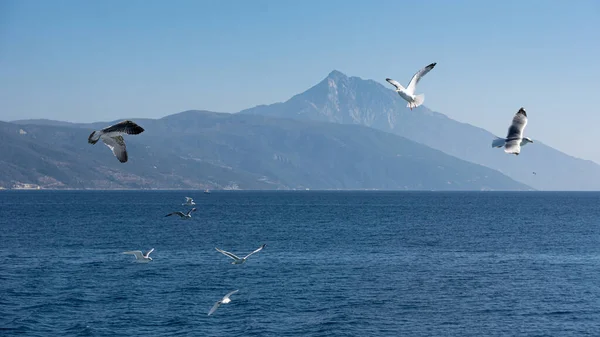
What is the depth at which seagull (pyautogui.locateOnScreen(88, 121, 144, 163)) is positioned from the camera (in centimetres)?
1612

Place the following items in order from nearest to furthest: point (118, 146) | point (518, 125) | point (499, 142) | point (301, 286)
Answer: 1. point (118, 146)
2. point (499, 142)
3. point (518, 125)
4. point (301, 286)

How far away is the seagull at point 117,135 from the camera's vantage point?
Result: 1612 centimetres

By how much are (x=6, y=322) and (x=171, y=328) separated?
1145 centimetres

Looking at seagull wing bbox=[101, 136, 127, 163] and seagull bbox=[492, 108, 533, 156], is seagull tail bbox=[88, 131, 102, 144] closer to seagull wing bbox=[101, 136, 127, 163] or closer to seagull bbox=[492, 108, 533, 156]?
seagull wing bbox=[101, 136, 127, 163]

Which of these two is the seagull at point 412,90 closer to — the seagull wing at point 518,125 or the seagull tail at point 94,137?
the seagull wing at point 518,125

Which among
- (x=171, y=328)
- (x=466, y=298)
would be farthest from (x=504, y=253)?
(x=171, y=328)

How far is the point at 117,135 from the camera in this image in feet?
56.2

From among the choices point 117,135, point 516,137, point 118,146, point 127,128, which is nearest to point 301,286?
point 516,137

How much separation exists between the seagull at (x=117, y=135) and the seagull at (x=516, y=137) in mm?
9320

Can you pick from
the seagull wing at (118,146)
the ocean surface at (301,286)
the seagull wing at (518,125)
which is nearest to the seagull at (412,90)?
the seagull wing at (518,125)

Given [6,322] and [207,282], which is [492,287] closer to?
[207,282]

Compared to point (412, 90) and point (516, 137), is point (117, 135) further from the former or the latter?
point (412, 90)

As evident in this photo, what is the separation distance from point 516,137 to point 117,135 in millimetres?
10593

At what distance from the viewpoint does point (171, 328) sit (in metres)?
48.3
